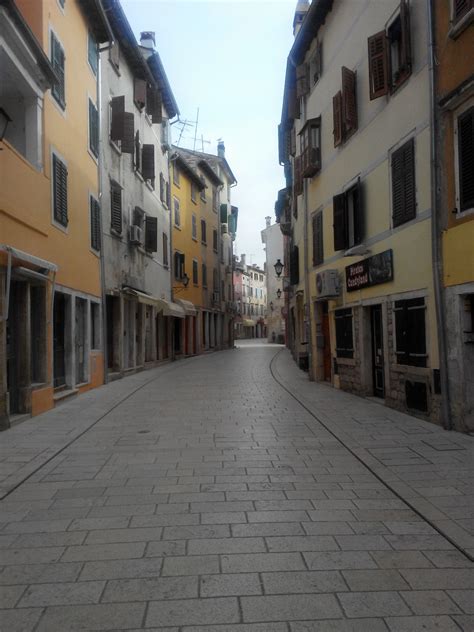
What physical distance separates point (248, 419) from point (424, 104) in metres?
5.99

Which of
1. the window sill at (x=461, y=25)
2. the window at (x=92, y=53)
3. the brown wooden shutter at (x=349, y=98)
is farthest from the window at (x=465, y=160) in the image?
the window at (x=92, y=53)

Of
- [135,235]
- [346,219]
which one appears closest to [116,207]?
[135,235]

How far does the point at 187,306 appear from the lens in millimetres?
31406

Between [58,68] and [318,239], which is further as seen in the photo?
[318,239]

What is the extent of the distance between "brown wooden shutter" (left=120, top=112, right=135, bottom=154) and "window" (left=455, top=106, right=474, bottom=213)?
41.2ft

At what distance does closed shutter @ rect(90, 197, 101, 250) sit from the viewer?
16047 millimetres

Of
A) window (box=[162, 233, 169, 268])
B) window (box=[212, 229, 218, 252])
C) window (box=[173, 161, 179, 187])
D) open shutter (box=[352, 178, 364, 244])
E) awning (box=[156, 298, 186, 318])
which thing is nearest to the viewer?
open shutter (box=[352, 178, 364, 244])

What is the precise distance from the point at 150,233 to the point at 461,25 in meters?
16.3

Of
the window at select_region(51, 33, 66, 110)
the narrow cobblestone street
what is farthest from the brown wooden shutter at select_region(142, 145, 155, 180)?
the narrow cobblestone street

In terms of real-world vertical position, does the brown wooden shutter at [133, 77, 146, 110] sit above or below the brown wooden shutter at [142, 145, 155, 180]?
above

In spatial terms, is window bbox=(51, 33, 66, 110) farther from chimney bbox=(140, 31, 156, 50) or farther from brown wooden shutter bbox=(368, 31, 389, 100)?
chimney bbox=(140, 31, 156, 50)

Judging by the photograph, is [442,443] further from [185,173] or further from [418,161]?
[185,173]

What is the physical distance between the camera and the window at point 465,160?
8.32 metres

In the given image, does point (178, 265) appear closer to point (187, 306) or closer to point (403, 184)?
point (187, 306)
